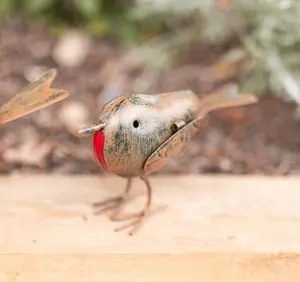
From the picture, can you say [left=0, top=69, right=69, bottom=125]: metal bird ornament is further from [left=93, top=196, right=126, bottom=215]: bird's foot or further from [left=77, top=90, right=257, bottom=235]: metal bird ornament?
[left=93, top=196, right=126, bottom=215]: bird's foot

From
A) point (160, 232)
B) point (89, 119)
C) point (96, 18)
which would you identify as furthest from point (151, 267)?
point (96, 18)

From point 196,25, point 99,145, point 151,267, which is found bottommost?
point 151,267

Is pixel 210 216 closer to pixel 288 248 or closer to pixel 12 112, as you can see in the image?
pixel 288 248

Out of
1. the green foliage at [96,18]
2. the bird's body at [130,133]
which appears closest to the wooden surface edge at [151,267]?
the bird's body at [130,133]

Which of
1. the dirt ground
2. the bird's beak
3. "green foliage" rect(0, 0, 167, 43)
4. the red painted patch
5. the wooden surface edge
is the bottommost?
the wooden surface edge

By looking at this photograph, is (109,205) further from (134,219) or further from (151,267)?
(151,267)

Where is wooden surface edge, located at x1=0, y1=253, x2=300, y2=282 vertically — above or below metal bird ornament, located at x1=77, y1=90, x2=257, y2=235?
below

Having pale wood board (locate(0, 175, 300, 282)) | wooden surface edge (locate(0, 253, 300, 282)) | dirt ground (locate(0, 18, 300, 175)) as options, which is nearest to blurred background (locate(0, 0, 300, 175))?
dirt ground (locate(0, 18, 300, 175))
